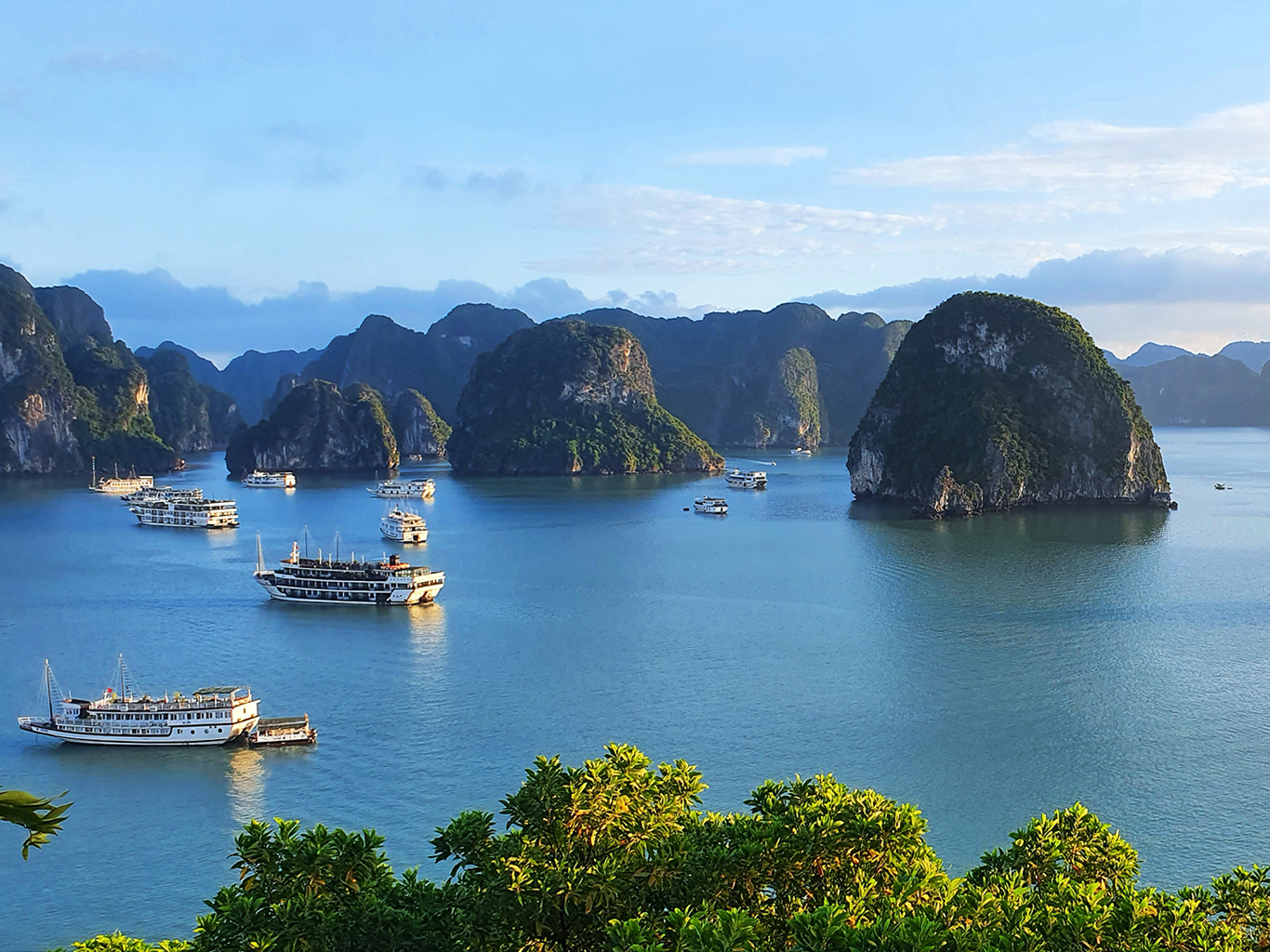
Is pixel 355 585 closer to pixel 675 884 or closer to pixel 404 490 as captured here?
pixel 675 884

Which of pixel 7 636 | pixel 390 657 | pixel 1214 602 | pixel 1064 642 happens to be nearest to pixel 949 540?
pixel 1214 602

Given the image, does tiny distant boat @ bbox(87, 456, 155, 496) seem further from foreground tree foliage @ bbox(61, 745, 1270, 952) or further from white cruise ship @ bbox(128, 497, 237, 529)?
foreground tree foliage @ bbox(61, 745, 1270, 952)

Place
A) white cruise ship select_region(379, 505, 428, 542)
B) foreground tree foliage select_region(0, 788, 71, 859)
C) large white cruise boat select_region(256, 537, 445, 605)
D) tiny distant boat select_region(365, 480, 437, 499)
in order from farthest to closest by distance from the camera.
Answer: tiny distant boat select_region(365, 480, 437, 499) → white cruise ship select_region(379, 505, 428, 542) → large white cruise boat select_region(256, 537, 445, 605) → foreground tree foliage select_region(0, 788, 71, 859)

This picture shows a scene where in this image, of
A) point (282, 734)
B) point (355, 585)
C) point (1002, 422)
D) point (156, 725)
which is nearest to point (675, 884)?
point (282, 734)

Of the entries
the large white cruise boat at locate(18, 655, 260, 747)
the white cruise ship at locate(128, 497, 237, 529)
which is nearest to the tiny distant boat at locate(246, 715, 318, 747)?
the large white cruise boat at locate(18, 655, 260, 747)

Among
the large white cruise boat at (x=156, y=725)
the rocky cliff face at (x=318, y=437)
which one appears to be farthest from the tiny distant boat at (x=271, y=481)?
the large white cruise boat at (x=156, y=725)

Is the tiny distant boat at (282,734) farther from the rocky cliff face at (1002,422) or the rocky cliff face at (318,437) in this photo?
the rocky cliff face at (318,437)
